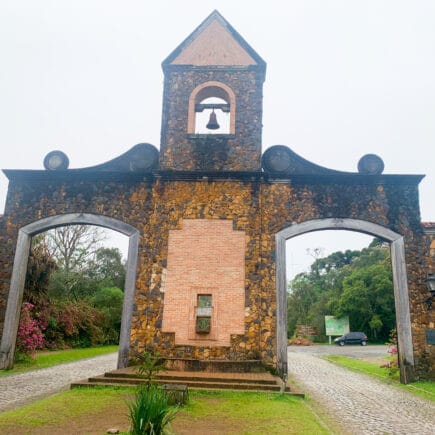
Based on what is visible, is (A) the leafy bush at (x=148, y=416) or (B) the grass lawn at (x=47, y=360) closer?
(A) the leafy bush at (x=148, y=416)

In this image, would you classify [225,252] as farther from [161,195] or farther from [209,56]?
[209,56]

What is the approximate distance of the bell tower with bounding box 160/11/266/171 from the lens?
10.9m

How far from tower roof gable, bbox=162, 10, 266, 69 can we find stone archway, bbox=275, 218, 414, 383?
4668 millimetres

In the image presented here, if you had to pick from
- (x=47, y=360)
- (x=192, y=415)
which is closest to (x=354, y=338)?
(x=47, y=360)

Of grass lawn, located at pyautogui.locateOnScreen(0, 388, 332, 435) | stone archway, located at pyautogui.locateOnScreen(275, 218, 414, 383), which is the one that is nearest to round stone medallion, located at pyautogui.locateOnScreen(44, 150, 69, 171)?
stone archway, located at pyautogui.locateOnScreen(275, 218, 414, 383)

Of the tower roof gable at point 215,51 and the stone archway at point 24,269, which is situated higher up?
the tower roof gable at point 215,51

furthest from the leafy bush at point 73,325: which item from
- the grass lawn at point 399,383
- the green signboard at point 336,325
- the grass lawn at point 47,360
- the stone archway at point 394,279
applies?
the green signboard at point 336,325

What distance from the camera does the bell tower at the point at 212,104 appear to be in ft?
35.9

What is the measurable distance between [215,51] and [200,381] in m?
8.66

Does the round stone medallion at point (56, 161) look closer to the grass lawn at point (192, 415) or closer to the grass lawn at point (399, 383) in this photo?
the grass lawn at point (192, 415)

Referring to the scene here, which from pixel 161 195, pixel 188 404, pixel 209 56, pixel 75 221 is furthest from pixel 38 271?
pixel 188 404

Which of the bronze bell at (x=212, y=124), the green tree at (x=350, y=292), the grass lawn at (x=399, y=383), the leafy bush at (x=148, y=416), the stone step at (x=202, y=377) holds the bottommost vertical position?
the grass lawn at (x=399, y=383)

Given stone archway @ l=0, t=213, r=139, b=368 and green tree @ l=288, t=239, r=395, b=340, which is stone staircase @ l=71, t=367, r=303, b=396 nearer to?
stone archway @ l=0, t=213, r=139, b=368

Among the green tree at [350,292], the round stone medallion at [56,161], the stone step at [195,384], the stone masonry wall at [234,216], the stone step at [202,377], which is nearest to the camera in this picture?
the stone step at [195,384]
